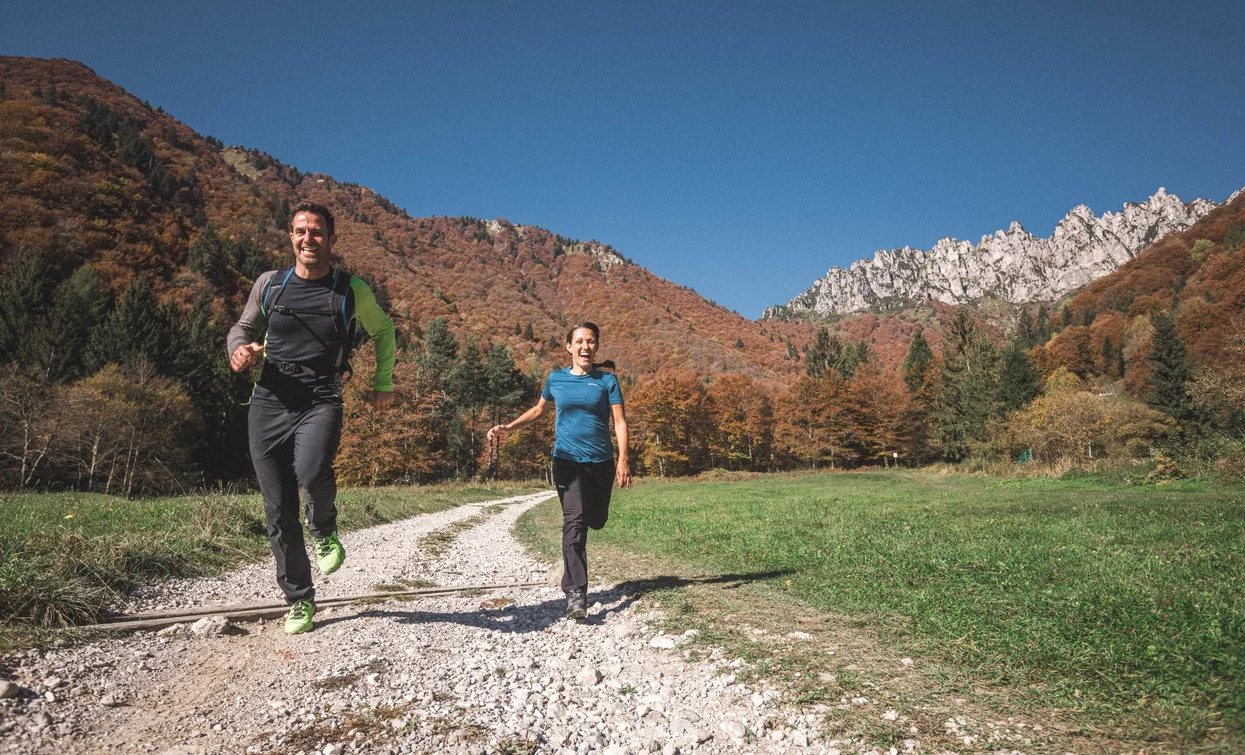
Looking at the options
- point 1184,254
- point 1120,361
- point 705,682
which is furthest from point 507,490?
point 1184,254

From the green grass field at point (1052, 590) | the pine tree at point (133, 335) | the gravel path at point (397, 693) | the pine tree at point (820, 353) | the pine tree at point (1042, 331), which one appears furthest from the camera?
the pine tree at point (1042, 331)

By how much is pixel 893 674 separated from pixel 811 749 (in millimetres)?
1084

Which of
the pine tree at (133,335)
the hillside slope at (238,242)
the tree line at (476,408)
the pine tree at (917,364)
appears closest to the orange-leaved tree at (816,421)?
the tree line at (476,408)

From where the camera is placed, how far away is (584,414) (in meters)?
5.52

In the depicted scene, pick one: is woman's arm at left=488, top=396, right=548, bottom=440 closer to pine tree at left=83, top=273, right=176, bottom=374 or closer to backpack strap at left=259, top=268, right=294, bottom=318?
backpack strap at left=259, top=268, right=294, bottom=318

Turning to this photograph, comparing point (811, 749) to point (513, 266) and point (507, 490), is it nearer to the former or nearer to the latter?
point (507, 490)

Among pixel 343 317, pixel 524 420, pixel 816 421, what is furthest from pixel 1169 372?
pixel 343 317

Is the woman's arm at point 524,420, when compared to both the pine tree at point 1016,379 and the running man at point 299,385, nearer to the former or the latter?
the running man at point 299,385

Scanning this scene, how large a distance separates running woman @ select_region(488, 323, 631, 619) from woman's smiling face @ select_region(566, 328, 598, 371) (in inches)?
0.4

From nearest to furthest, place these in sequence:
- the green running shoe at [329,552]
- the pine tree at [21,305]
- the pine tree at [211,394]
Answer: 1. the green running shoe at [329,552]
2. the pine tree at [21,305]
3. the pine tree at [211,394]

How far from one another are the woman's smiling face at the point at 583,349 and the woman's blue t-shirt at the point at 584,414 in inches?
4.8

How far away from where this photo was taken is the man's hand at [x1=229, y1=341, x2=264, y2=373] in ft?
12.4

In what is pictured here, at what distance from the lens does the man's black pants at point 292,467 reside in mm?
4090

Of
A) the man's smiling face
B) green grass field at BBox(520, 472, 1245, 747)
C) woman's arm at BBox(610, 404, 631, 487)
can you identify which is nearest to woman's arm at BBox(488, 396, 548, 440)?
woman's arm at BBox(610, 404, 631, 487)
